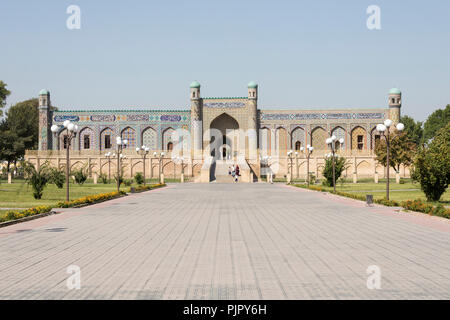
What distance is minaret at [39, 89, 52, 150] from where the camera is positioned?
162 ft

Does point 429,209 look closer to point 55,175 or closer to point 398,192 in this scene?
point 398,192

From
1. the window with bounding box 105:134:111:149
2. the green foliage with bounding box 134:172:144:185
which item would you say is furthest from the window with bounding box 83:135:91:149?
the green foliage with bounding box 134:172:144:185

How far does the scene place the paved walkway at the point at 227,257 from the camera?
4879 millimetres

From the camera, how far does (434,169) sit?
1614cm

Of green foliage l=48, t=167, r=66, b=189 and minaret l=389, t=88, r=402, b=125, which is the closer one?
green foliage l=48, t=167, r=66, b=189

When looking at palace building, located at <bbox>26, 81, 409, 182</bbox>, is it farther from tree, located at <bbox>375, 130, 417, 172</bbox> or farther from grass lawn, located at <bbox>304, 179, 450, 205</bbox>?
grass lawn, located at <bbox>304, 179, 450, 205</bbox>

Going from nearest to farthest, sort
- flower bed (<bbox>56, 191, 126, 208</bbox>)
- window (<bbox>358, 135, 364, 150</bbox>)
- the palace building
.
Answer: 1. flower bed (<bbox>56, 191, 126, 208</bbox>)
2. the palace building
3. window (<bbox>358, 135, 364, 150</bbox>)

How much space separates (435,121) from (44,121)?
4464 centimetres

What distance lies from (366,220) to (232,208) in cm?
443

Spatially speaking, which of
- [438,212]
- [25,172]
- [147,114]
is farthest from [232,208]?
[147,114]

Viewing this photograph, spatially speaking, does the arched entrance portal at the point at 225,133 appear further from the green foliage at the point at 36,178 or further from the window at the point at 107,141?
the green foliage at the point at 36,178

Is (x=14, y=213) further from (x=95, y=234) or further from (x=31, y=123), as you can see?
(x=31, y=123)

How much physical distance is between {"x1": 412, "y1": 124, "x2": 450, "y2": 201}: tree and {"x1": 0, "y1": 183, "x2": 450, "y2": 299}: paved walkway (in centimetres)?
453

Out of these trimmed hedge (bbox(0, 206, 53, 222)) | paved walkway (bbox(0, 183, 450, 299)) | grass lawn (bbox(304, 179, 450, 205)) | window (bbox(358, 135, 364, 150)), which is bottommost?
paved walkway (bbox(0, 183, 450, 299))
